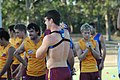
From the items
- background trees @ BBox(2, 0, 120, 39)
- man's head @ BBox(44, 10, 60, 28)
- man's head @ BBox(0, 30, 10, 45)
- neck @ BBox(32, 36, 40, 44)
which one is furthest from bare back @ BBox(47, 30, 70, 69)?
background trees @ BBox(2, 0, 120, 39)

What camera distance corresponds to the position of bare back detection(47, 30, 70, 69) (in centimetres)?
561

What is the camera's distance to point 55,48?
5617mm

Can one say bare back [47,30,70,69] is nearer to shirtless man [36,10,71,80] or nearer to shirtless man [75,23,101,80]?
shirtless man [36,10,71,80]

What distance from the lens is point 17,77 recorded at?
740 centimetres

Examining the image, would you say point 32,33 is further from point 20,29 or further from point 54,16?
point 54,16

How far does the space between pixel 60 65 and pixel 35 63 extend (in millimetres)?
1354

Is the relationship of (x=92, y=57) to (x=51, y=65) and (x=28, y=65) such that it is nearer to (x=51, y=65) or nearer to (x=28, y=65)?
(x=28, y=65)

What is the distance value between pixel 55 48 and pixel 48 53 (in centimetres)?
14

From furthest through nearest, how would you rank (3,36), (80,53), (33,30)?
(80,53) < (33,30) < (3,36)

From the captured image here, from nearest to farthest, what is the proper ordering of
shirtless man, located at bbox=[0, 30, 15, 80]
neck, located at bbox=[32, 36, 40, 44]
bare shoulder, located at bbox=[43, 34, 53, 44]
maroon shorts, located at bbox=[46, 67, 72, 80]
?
bare shoulder, located at bbox=[43, 34, 53, 44], maroon shorts, located at bbox=[46, 67, 72, 80], shirtless man, located at bbox=[0, 30, 15, 80], neck, located at bbox=[32, 36, 40, 44]

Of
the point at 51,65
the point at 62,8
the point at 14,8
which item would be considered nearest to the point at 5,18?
the point at 14,8

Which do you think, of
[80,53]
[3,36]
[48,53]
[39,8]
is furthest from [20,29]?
[39,8]

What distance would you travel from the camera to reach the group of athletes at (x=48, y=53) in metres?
5.63

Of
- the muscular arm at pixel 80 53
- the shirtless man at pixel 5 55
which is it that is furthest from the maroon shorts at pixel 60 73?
the muscular arm at pixel 80 53
